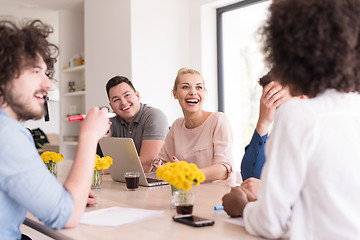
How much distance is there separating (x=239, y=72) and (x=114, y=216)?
3.93 meters

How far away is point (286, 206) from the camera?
1016mm

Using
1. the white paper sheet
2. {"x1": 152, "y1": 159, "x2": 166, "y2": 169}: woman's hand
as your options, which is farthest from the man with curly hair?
{"x1": 152, "y1": 159, "x2": 166, "y2": 169}: woman's hand

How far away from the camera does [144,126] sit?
120 inches

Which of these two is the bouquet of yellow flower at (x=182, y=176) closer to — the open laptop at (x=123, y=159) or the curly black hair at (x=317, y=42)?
the curly black hair at (x=317, y=42)

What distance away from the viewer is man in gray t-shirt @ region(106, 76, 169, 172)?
9.61ft

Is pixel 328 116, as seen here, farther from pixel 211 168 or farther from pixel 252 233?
pixel 211 168

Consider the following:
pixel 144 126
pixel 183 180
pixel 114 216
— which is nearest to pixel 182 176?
pixel 183 180

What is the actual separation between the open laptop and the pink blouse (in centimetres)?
33

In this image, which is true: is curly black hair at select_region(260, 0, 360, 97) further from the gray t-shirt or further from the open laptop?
the gray t-shirt

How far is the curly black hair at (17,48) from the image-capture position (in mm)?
1220

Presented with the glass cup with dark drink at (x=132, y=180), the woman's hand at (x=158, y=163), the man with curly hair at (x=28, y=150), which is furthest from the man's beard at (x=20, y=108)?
the woman's hand at (x=158, y=163)

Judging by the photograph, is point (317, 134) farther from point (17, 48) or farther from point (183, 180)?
point (17, 48)

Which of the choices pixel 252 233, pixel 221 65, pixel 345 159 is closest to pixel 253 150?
pixel 252 233

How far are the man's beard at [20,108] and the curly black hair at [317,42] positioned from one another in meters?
0.76
